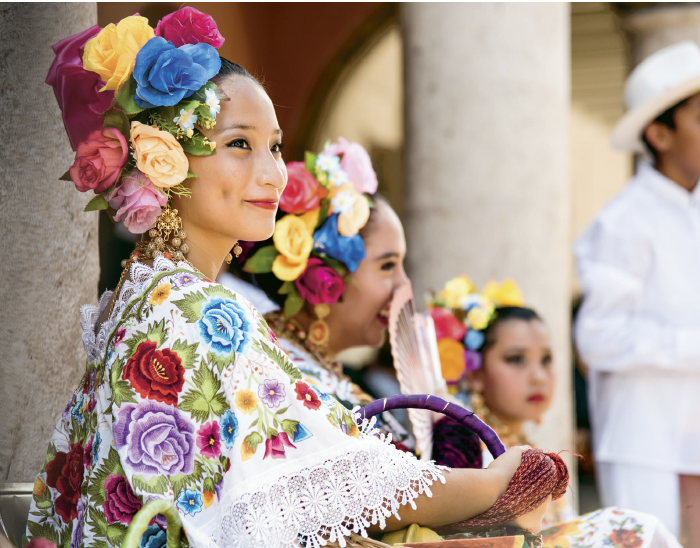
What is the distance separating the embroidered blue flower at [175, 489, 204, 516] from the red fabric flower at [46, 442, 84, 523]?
1.34ft

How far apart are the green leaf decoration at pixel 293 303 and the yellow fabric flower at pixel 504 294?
152cm

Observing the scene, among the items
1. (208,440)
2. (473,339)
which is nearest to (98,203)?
(208,440)

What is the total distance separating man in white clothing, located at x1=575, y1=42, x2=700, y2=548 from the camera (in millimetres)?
3963

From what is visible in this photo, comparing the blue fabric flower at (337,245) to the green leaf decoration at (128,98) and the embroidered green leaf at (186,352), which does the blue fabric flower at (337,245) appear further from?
the embroidered green leaf at (186,352)

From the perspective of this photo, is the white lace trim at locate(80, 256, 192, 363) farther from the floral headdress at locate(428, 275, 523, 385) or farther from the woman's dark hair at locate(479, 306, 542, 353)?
the woman's dark hair at locate(479, 306, 542, 353)

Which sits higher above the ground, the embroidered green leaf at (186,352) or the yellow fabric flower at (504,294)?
the embroidered green leaf at (186,352)

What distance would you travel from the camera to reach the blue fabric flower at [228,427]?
1.78 metres

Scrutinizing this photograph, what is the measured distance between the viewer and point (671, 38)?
582cm

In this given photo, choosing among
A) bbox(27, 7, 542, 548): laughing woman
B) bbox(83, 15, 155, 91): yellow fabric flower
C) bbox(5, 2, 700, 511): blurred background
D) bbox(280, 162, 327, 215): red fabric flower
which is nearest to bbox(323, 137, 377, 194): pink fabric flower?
bbox(280, 162, 327, 215): red fabric flower

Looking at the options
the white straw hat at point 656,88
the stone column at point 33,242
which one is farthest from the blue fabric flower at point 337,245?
the white straw hat at point 656,88

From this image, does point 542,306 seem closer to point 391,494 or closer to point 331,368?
point 331,368

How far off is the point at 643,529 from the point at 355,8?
5615mm

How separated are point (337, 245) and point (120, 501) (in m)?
1.57

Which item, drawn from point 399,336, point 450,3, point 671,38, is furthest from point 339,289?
point 671,38
